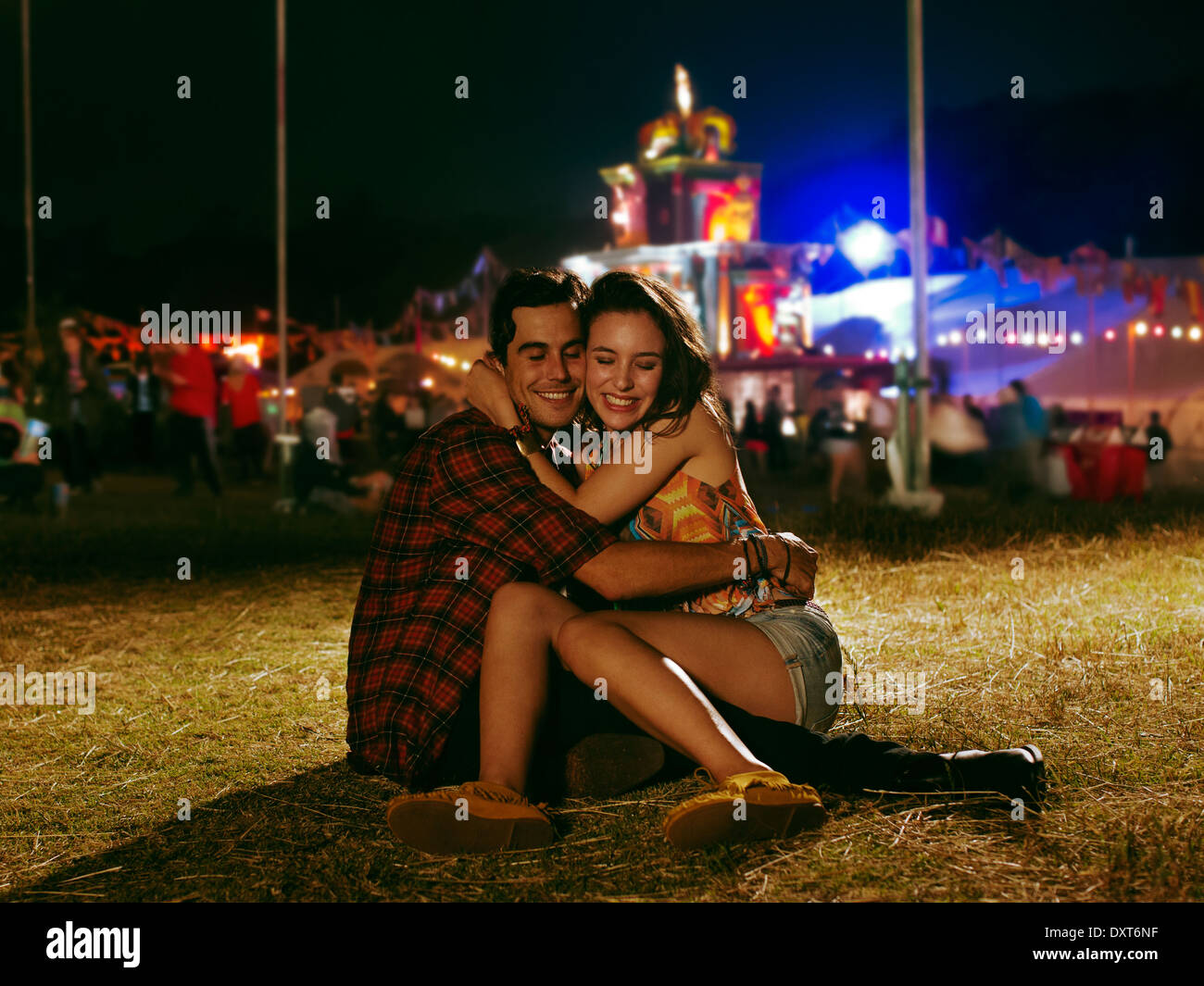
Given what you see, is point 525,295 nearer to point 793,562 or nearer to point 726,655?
point 793,562

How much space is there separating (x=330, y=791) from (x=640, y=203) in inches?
1550

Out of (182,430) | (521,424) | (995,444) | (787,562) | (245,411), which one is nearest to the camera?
(787,562)

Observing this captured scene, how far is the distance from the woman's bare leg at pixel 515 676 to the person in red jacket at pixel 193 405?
34.1 feet

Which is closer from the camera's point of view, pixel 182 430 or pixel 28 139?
pixel 182 430

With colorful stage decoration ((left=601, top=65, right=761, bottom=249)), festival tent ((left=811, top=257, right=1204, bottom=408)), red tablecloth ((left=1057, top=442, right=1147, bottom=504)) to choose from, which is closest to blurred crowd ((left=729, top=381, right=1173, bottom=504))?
red tablecloth ((left=1057, top=442, right=1147, bottom=504))

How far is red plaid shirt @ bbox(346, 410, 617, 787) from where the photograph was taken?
3086mm

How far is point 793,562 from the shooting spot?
10.9ft

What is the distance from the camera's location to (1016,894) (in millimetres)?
2631

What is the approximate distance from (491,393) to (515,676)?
903mm

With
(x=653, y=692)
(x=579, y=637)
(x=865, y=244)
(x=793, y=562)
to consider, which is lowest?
(x=653, y=692)

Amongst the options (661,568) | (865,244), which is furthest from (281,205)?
(661,568)

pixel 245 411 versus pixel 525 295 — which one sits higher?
pixel 245 411

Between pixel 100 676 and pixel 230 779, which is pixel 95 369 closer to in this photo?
pixel 100 676
